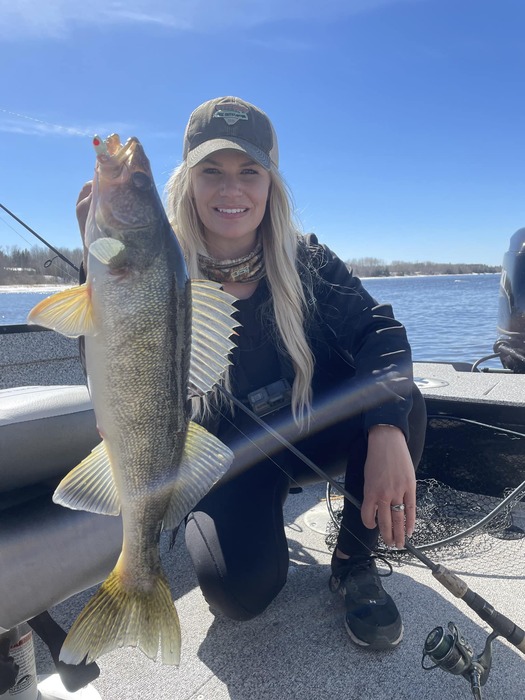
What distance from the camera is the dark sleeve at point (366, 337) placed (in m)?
2.26

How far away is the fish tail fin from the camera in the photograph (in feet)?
4.86

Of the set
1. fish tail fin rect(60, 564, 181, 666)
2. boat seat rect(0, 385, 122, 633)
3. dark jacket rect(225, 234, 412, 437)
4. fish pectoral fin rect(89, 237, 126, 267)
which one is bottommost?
fish tail fin rect(60, 564, 181, 666)

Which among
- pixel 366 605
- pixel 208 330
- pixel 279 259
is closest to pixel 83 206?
pixel 208 330

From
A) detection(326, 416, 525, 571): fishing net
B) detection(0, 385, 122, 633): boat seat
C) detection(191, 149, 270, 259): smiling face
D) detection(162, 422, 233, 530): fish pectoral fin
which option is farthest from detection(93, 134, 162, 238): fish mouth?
detection(326, 416, 525, 571): fishing net

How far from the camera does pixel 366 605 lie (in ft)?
7.11

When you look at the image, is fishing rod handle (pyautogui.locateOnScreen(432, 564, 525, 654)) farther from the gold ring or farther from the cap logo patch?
the cap logo patch

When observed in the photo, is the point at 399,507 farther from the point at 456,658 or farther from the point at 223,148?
A: the point at 223,148

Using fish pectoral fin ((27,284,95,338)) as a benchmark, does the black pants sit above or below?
below

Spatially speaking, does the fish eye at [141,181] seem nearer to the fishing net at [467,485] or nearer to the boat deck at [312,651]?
the boat deck at [312,651]

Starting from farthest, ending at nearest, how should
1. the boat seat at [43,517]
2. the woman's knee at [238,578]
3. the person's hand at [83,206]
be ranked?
the woman's knee at [238,578] < the person's hand at [83,206] < the boat seat at [43,517]

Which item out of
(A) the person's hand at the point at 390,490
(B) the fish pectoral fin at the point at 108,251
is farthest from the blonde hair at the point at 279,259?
(B) the fish pectoral fin at the point at 108,251

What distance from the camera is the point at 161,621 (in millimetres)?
1559

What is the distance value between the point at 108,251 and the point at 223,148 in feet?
3.49

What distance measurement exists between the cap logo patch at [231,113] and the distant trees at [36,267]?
1242mm
